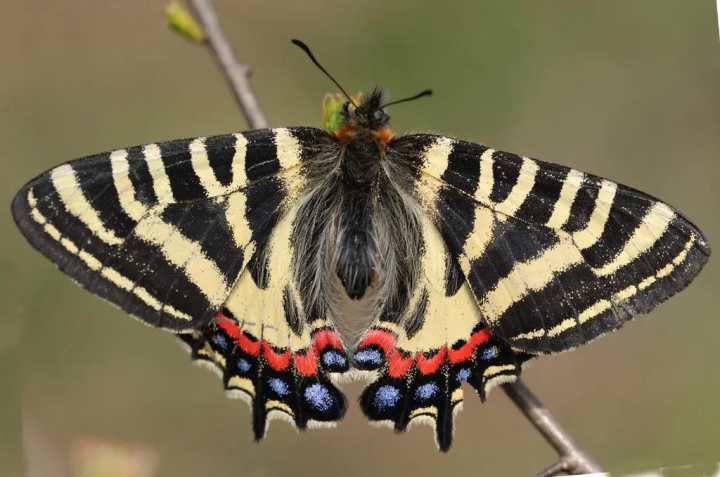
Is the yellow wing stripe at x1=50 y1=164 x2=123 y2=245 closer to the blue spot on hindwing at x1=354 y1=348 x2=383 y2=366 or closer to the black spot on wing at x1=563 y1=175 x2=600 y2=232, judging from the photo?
the blue spot on hindwing at x1=354 y1=348 x2=383 y2=366

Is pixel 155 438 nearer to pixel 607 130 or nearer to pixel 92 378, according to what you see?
pixel 92 378

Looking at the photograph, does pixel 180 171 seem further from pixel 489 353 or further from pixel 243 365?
pixel 489 353

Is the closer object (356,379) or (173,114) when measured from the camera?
(356,379)

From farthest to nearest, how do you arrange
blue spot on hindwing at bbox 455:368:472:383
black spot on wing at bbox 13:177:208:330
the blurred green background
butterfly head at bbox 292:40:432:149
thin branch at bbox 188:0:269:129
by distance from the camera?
1. the blurred green background
2. thin branch at bbox 188:0:269:129
3. butterfly head at bbox 292:40:432:149
4. blue spot on hindwing at bbox 455:368:472:383
5. black spot on wing at bbox 13:177:208:330

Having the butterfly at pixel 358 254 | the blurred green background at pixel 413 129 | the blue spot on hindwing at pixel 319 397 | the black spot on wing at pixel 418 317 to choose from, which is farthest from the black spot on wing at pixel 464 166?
the blurred green background at pixel 413 129

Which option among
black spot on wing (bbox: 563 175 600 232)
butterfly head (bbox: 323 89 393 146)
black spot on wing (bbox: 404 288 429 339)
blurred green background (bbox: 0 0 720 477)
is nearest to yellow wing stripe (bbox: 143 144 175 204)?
butterfly head (bbox: 323 89 393 146)

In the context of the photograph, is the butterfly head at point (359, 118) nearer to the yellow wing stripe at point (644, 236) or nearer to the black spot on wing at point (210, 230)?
the black spot on wing at point (210, 230)

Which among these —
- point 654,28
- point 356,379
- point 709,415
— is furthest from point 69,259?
point 654,28
